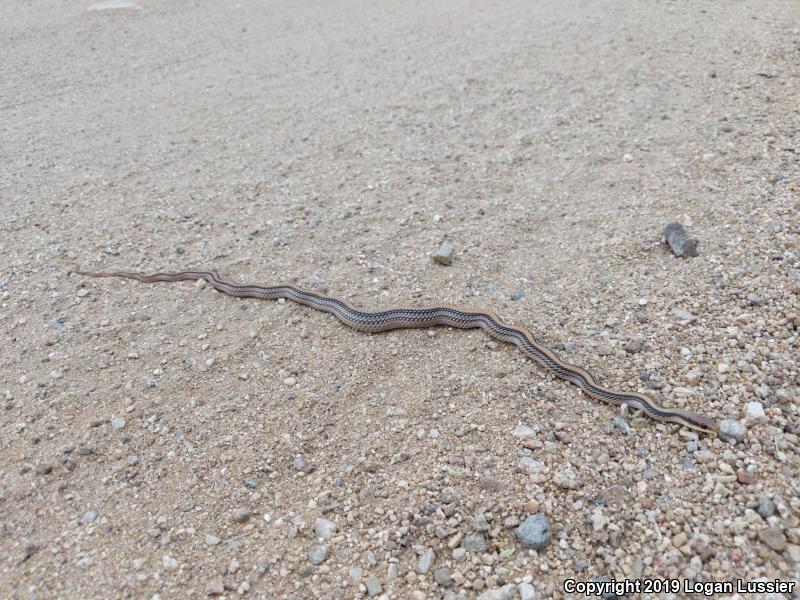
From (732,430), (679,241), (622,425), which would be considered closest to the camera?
(732,430)

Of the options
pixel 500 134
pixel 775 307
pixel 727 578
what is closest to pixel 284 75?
pixel 500 134

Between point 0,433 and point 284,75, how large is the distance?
8407 millimetres

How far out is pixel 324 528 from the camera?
12.5ft

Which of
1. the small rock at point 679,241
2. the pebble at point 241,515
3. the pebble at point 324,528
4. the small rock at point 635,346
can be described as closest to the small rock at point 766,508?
the small rock at point 635,346

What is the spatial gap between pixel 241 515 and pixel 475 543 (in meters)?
1.52

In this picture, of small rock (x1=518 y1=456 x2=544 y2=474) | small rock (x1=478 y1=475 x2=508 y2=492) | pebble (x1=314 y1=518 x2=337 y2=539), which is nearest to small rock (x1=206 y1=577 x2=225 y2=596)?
pebble (x1=314 y1=518 x2=337 y2=539)

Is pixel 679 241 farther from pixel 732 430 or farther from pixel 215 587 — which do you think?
pixel 215 587

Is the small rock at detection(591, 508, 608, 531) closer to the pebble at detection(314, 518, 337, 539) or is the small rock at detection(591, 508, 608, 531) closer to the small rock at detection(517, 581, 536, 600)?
the small rock at detection(517, 581, 536, 600)

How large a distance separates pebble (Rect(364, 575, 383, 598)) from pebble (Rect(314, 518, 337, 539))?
15.7 inches

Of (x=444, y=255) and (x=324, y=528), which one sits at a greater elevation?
(x=324, y=528)

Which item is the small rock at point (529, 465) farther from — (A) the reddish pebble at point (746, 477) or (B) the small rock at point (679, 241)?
(B) the small rock at point (679, 241)

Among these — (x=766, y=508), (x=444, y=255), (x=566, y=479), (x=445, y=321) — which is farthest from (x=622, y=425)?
(x=444, y=255)

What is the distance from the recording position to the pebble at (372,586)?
11.3 ft

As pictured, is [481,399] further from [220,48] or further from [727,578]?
[220,48]
